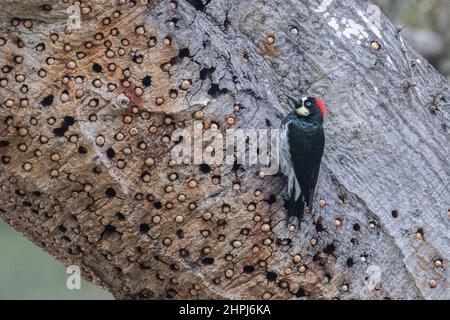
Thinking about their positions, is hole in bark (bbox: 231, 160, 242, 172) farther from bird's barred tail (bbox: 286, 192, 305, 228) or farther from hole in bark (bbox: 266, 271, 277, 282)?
hole in bark (bbox: 266, 271, 277, 282)

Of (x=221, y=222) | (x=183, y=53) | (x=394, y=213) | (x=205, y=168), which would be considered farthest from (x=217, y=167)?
(x=394, y=213)

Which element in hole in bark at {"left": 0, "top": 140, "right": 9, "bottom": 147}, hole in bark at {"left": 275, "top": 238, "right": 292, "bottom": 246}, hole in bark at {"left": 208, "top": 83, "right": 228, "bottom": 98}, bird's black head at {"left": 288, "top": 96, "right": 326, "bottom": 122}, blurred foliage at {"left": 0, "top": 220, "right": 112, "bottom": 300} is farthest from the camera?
blurred foliage at {"left": 0, "top": 220, "right": 112, "bottom": 300}

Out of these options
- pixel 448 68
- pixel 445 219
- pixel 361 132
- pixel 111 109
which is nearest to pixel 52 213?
pixel 111 109

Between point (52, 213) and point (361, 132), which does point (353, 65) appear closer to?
point (361, 132)

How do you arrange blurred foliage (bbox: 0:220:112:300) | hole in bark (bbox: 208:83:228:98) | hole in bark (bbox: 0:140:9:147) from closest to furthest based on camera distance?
hole in bark (bbox: 0:140:9:147), hole in bark (bbox: 208:83:228:98), blurred foliage (bbox: 0:220:112:300)

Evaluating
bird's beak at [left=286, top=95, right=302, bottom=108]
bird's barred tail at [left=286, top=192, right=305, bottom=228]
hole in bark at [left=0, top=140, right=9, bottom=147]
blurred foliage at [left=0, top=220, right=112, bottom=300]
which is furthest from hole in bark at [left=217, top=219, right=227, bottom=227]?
blurred foliage at [left=0, top=220, right=112, bottom=300]

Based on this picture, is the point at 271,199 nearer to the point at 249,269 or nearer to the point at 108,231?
the point at 249,269
